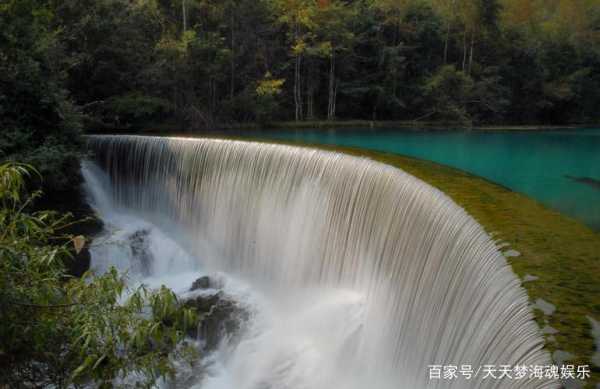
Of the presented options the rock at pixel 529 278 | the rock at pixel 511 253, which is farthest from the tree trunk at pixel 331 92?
the rock at pixel 529 278

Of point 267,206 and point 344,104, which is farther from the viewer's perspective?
point 344,104

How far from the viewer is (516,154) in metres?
15.2

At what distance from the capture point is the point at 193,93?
18609 mm

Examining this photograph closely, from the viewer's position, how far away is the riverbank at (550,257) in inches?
112

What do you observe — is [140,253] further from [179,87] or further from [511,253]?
[179,87]

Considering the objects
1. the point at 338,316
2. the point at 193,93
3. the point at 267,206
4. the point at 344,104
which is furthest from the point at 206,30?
the point at 338,316

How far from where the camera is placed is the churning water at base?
13.2 feet

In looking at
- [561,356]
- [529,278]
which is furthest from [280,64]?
[561,356]

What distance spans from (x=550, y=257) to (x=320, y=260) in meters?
4.18

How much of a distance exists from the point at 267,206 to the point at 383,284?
3.67 m

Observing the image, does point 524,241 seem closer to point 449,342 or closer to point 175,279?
point 449,342

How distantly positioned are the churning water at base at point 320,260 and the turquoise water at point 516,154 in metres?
3.54

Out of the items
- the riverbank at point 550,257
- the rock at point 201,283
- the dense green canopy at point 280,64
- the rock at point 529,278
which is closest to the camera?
the riverbank at point 550,257

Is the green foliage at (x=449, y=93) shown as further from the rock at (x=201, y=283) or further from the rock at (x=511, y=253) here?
the rock at (x=511, y=253)
